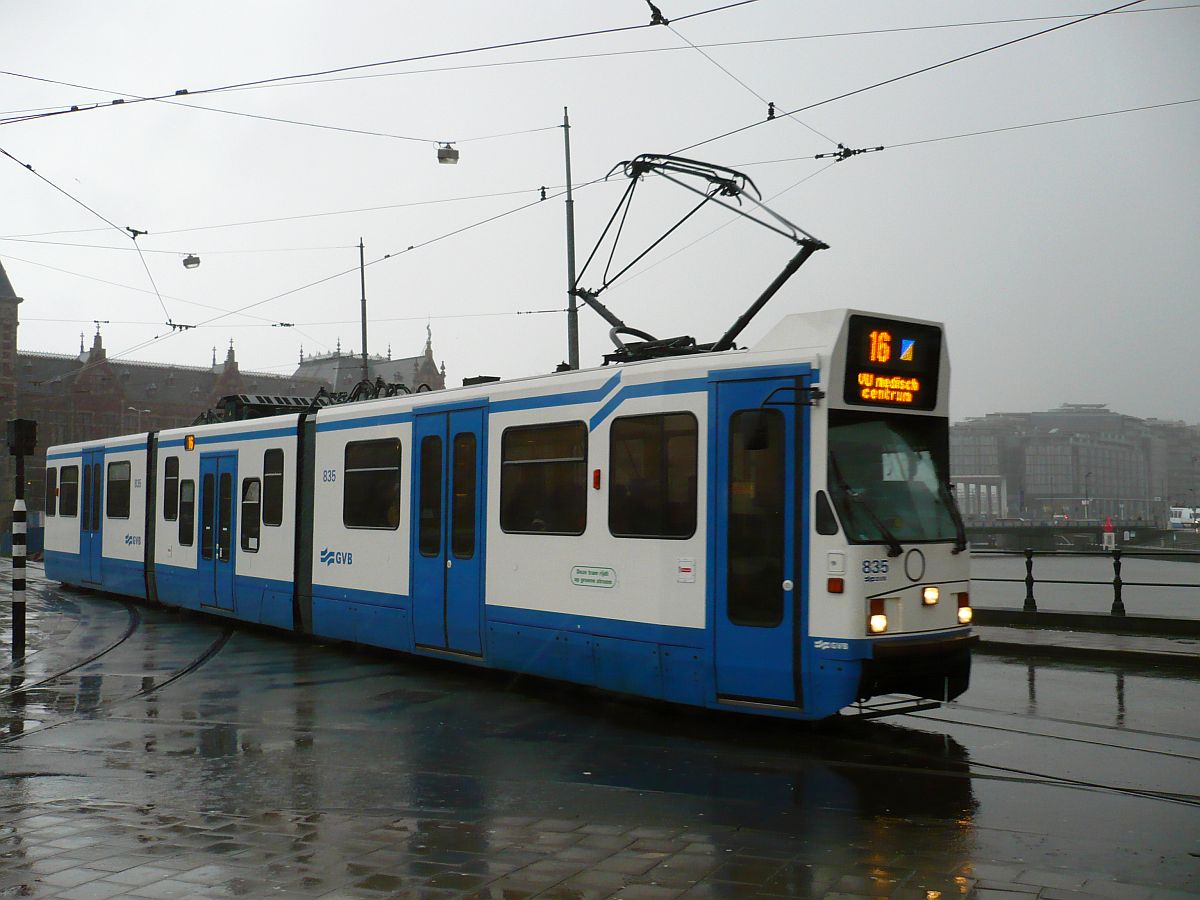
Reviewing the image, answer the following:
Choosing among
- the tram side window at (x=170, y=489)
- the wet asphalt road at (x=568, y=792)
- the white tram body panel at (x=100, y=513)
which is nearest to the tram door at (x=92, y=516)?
the white tram body panel at (x=100, y=513)

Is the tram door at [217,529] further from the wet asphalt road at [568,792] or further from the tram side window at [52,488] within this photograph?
the tram side window at [52,488]

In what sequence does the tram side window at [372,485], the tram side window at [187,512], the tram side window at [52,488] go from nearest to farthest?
the tram side window at [372,485], the tram side window at [187,512], the tram side window at [52,488]

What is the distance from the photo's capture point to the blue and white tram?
831 centimetres

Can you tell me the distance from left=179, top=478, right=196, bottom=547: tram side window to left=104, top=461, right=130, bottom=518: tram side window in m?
2.61

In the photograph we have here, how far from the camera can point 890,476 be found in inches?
344

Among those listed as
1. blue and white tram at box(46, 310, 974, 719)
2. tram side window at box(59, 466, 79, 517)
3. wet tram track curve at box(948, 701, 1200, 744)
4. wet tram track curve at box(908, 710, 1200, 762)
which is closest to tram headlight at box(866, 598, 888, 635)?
blue and white tram at box(46, 310, 974, 719)

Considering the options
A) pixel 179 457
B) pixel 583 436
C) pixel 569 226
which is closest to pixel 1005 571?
pixel 569 226

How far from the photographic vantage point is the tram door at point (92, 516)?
21.5 metres

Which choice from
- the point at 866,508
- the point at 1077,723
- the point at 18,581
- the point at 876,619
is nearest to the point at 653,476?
the point at 866,508

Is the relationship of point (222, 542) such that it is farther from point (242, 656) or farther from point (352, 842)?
point (352, 842)

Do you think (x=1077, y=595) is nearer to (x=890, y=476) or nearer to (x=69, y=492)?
(x=69, y=492)

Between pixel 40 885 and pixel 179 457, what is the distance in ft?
46.1

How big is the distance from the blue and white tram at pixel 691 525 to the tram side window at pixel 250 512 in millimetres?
2704

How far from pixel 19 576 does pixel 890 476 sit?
10868 millimetres
